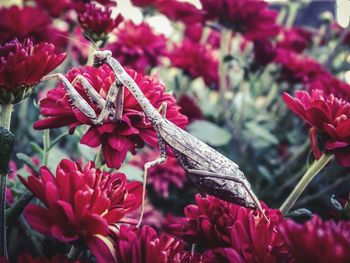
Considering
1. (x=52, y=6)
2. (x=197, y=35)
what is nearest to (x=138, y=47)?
(x=52, y=6)

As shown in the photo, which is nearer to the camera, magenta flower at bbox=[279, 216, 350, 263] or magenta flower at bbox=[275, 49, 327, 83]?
magenta flower at bbox=[279, 216, 350, 263]

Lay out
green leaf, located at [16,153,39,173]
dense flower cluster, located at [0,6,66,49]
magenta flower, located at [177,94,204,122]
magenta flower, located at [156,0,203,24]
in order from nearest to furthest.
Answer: green leaf, located at [16,153,39,173]
dense flower cluster, located at [0,6,66,49]
magenta flower, located at [156,0,203,24]
magenta flower, located at [177,94,204,122]

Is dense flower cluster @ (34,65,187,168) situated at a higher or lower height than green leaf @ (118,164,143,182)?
higher

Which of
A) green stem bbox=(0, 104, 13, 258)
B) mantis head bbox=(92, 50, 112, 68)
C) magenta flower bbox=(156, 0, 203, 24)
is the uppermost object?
magenta flower bbox=(156, 0, 203, 24)

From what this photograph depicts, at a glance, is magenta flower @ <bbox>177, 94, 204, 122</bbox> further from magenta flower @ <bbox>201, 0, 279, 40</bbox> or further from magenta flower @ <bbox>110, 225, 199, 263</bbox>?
magenta flower @ <bbox>110, 225, 199, 263</bbox>

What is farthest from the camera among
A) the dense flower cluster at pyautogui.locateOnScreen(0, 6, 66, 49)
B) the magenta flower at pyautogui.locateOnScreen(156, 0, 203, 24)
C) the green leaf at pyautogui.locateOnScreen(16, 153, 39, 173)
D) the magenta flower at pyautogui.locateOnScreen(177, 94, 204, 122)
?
the magenta flower at pyautogui.locateOnScreen(177, 94, 204, 122)

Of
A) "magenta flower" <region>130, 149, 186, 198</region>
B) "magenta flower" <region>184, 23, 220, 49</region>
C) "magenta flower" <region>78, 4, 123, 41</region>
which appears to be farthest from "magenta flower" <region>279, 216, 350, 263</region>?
"magenta flower" <region>184, 23, 220, 49</region>

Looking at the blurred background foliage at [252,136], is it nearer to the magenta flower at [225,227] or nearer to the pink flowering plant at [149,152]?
the pink flowering plant at [149,152]
